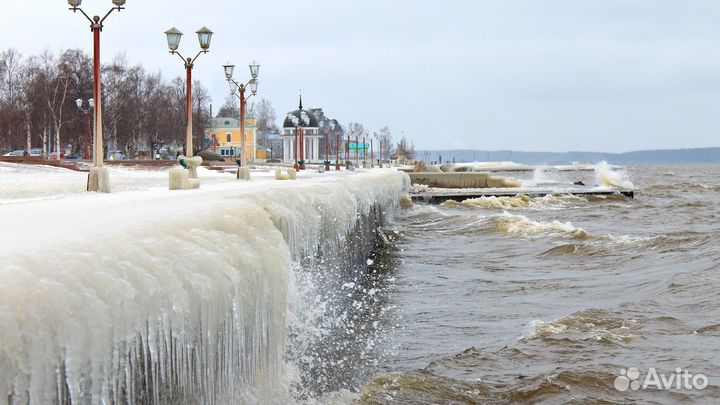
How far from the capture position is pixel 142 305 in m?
5.38

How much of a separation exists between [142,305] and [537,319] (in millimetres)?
7800

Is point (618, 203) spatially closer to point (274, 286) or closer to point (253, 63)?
point (253, 63)

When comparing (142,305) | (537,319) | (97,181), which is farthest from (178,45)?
(142,305)

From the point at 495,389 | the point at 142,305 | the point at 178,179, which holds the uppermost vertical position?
the point at 178,179

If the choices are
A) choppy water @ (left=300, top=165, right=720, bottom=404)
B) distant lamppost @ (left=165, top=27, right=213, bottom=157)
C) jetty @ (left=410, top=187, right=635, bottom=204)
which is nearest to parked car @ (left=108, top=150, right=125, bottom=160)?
jetty @ (left=410, top=187, right=635, bottom=204)

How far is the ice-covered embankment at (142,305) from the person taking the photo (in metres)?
4.44

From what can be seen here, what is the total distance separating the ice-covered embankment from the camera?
444cm

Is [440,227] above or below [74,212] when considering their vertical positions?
below

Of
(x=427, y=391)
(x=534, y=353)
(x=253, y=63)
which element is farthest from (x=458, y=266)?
(x=253, y=63)

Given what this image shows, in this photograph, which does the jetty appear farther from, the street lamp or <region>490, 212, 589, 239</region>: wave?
the street lamp

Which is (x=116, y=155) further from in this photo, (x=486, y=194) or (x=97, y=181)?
(x=97, y=181)

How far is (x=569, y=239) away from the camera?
23.4m

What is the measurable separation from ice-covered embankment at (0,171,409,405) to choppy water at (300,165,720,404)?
160 cm

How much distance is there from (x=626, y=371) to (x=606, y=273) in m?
8.23
